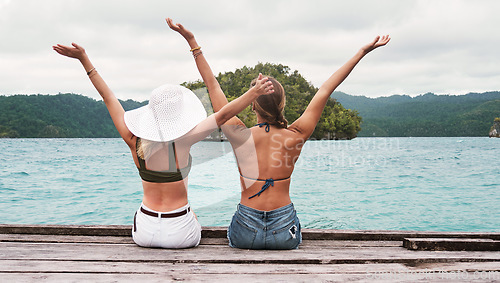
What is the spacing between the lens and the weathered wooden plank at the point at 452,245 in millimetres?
3023

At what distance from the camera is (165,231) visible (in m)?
2.87

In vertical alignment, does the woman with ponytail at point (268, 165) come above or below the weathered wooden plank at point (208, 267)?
above

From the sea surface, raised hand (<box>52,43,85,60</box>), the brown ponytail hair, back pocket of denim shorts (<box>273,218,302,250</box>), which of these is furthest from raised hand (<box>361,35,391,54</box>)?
the sea surface

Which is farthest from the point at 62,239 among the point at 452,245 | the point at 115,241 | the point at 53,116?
the point at 53,116

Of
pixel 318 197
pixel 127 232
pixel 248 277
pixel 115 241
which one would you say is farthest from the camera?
pixel 318 197

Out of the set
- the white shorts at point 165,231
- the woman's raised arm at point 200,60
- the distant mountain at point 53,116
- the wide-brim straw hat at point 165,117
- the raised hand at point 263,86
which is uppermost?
the distant mountain at point 53,116

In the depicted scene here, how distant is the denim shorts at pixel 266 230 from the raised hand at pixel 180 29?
1344 mm

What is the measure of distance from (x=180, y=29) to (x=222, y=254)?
1663 millimetres

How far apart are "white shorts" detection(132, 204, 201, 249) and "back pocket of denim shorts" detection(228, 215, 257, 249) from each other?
292 millimetres

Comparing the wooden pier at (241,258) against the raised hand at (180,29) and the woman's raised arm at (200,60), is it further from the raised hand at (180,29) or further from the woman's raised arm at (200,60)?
the raised hand at (180,29)

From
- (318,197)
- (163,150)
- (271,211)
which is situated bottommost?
(318,197)

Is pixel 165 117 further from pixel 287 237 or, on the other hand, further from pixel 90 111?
pixel 90 111

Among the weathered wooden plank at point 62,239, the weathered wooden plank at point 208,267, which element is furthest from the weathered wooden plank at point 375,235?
the weathered wooden plank at point 62,239

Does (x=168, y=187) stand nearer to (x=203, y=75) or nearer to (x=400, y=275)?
(x=203, y=75)
